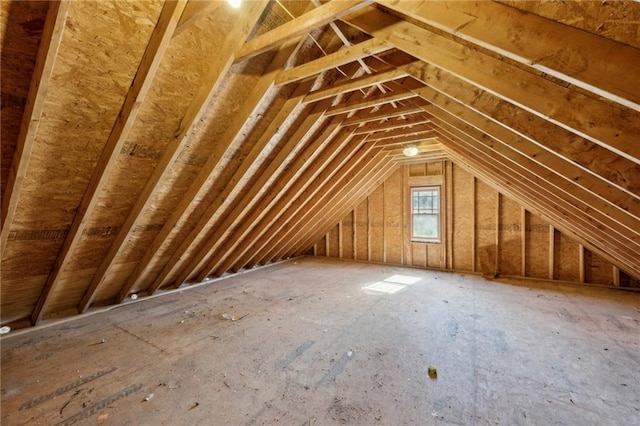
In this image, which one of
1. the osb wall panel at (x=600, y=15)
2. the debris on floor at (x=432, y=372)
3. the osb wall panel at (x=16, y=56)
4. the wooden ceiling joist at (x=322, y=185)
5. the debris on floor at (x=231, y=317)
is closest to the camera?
the osb wall panel at (x=600, y=15)

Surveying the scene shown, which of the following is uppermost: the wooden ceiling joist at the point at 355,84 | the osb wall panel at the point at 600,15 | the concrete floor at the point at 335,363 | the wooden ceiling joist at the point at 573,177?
the wooden ceiling joist at the point at 355,84

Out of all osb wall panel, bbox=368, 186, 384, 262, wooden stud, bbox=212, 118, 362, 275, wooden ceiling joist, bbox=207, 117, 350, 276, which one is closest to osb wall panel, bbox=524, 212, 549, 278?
osb wall panel, bbox=368, 186, 384, 262

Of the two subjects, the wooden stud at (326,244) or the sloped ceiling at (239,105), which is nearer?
the sloped ceiling at (239,105)

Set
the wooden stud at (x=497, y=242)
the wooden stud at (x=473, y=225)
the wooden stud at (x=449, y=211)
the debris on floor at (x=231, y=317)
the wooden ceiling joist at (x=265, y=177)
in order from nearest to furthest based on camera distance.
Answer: the wooden ceiling joist at (x=265, y=177) < the debris on floor at (x=231, y=317) < the wooden stud at (x=497, y=242) < the wooden stud at (x=473, y=225) < the wooden stud at (x=449, y=211)

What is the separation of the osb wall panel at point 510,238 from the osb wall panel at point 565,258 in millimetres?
592

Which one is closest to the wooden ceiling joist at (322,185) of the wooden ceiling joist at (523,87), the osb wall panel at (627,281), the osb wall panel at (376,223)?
the osb wall panel at (376,223)

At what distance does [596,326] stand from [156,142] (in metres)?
5.46

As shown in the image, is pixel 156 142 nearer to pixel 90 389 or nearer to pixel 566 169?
pixel 90 389

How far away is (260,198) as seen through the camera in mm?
3912

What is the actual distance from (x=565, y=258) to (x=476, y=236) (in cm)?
159

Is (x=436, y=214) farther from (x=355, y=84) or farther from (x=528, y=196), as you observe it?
(x=355, y=84)

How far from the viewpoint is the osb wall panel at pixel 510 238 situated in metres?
5.58

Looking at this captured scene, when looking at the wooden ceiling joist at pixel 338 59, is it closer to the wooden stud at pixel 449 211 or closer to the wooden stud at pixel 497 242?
the wooden stud at pixel 449 211

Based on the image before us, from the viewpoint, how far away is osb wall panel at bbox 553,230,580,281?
5.08 metres
